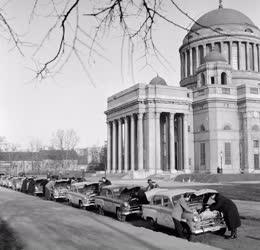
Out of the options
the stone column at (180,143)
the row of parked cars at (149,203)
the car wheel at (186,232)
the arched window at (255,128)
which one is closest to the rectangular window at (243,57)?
the arched window at (255,128)

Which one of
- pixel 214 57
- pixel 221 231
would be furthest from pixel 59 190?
pixel 214 57

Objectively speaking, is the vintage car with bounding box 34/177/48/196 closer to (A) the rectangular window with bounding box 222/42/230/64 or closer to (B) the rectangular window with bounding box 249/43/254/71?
(A) the rectangular window with bounding box 222/42/230/64

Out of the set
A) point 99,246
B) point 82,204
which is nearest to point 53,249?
point 99,246

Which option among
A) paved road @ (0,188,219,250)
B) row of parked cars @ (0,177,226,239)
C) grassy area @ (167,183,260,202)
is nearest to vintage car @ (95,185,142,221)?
row of parked cars @ (0,177,226,239)

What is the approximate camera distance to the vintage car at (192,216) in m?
13.3

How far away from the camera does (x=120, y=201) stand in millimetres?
18922

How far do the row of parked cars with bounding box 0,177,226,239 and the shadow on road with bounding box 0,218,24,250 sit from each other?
5240 mm

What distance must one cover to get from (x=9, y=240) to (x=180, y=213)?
5792 mm

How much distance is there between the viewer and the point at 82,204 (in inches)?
927

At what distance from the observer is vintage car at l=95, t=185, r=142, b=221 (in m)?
18.5

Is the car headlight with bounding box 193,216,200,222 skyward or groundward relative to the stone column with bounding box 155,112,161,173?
groundward

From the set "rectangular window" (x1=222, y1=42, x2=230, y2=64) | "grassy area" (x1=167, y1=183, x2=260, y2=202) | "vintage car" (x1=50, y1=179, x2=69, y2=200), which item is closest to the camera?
"grassy area" (x1=167, y1=183, x2=260, y2=202)

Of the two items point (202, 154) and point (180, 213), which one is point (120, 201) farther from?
point (202, 154)

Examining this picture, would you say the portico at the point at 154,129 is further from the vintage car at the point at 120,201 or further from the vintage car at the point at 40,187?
the vintage car at the point at 120,201
